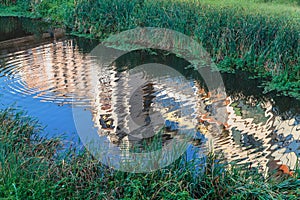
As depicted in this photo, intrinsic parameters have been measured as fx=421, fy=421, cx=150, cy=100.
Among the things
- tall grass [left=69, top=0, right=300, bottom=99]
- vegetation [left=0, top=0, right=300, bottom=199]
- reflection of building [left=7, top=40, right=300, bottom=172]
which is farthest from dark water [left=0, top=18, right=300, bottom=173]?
vegetation [left=0, top=0, right=300, bottom=199]

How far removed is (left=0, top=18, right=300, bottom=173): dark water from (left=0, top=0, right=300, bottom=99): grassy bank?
1.51 feet

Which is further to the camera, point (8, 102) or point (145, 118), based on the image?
point (8, 102)

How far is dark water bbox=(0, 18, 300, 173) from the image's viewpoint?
20.3 feet

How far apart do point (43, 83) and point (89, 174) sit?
447 centimetres

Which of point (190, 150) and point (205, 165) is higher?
point (205, 165)

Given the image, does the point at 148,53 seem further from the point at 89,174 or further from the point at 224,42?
the point at 89,174

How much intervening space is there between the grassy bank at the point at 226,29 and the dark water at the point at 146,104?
1.51 ft

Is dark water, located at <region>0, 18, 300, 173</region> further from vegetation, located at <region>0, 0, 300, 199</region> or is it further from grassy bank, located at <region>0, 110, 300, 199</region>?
grassy bank, located at <region>0, 110, 300, 199</region>

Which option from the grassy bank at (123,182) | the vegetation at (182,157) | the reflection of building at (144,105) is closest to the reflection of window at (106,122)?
the reflection of building at (144,105)

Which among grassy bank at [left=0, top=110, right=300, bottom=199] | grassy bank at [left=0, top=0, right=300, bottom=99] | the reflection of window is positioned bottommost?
the reflection of window

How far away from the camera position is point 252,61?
9.35 metres

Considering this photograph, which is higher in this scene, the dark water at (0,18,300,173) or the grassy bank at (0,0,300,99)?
the grassy bank at (0,0,300,99)

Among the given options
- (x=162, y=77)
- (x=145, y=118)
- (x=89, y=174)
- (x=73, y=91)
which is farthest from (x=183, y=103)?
(x=89, y=174)

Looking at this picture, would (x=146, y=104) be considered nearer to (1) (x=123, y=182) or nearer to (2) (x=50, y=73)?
(2) (x=50, y=73)
